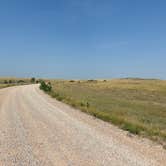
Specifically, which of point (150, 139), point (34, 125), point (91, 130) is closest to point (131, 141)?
point (150, 139)

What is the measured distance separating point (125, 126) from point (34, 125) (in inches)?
158

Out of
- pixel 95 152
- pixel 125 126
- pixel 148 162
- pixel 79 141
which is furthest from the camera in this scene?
pixel 125 126

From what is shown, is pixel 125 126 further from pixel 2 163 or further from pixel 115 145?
pixel 2 163

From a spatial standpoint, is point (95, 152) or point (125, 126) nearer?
point (95, 152)

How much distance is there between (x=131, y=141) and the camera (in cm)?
822

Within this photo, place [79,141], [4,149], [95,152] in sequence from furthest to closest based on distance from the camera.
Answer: [79,141] → [4,149] → [95,152]

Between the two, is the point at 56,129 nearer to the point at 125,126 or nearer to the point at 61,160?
the point at 125,126

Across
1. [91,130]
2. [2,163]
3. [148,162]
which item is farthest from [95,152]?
[91,130]

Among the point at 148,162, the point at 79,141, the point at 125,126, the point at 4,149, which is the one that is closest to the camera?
the point at 148,162

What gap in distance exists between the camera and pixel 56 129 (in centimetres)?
1024

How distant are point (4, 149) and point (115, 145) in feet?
10.9

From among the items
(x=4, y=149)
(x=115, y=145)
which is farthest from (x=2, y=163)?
(x=115, y=145)

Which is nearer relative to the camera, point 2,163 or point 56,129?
point 2,163

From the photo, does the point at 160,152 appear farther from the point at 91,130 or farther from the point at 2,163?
the point at 2,163
